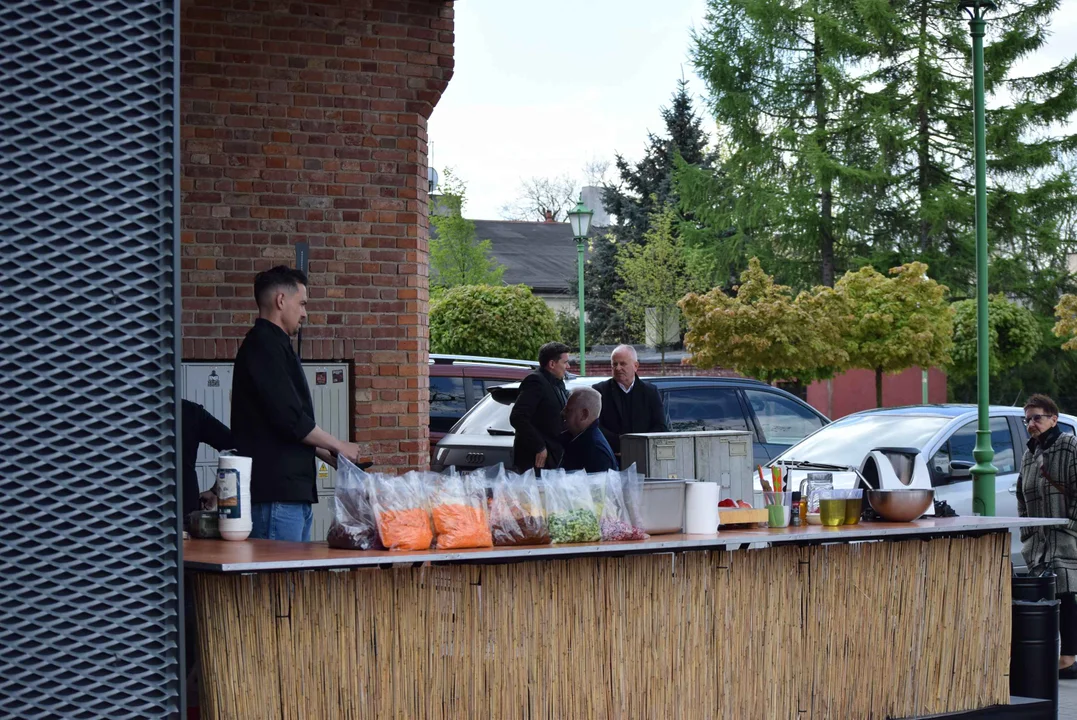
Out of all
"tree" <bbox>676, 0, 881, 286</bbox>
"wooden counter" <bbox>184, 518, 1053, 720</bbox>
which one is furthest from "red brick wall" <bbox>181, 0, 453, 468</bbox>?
"tree" <bbox>676, 0, 881, 286</bbox>

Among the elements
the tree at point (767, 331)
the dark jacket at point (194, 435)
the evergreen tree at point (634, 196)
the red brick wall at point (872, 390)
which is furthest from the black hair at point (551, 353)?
the evergreen tree at point (634, 196)

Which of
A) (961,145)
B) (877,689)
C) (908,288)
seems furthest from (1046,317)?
(877,689)

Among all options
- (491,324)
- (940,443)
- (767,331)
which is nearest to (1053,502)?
(940,443)

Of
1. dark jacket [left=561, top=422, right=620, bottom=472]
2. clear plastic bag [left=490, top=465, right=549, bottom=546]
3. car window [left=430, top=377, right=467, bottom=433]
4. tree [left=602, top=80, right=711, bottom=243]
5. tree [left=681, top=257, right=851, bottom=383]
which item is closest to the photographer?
clear plastic bag [left=490, top=465, right=549, bottom=546]

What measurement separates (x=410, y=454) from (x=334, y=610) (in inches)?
150

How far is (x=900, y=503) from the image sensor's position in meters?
6.00

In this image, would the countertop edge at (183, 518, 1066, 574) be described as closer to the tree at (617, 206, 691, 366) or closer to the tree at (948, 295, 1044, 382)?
the tree at (948, 295, 1044, 382)

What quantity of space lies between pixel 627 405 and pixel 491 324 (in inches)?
944

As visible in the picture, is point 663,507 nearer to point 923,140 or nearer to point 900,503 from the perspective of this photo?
point 900,503

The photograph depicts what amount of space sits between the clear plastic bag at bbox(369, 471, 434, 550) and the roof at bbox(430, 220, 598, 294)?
5288cm

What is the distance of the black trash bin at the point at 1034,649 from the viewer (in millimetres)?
6273

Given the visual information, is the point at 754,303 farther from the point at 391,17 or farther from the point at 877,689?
the point at 877,689

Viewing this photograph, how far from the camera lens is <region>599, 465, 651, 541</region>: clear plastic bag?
516 centimetres

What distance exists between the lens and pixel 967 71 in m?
41.0
